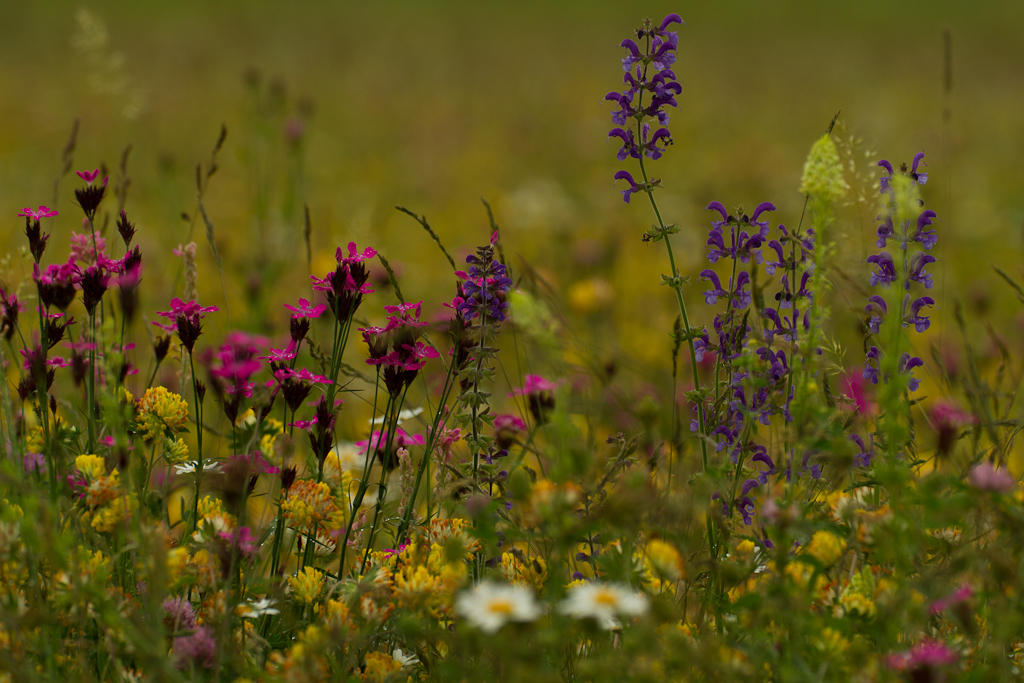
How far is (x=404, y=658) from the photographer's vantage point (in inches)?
51.7

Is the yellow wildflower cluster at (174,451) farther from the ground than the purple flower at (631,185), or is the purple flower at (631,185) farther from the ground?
the purple flower at (631,185)

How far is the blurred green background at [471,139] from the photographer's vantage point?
3.90m

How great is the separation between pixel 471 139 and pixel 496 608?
6.41 metres

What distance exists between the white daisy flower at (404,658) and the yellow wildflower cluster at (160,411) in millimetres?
507

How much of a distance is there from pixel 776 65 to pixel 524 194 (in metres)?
6.51

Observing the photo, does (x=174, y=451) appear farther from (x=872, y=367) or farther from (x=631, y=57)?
(x=872, y=367)

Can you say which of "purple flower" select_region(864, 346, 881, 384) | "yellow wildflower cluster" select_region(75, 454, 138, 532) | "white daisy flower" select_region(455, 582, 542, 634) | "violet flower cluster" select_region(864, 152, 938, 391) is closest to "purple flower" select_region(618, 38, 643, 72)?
"violet flower cluster" select_region(864, 152, 938, 391)

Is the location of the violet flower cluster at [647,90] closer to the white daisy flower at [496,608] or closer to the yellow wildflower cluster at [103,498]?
the white daisy flower at [496,608]

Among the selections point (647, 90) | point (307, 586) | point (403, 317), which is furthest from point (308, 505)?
point (647, 90)

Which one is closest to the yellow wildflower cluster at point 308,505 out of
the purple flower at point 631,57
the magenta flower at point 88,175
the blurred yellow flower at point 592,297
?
the magenta flower at point 88,175

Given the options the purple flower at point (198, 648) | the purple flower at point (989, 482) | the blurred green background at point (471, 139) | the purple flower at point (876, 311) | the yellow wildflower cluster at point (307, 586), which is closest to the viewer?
the purple flower at point (989, 482)

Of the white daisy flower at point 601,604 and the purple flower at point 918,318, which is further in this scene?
the purple flower at point 918,318

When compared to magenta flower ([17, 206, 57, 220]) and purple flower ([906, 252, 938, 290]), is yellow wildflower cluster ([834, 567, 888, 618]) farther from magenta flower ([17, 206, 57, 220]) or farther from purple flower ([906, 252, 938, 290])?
magenta flower ([17, 206, 57, 220])

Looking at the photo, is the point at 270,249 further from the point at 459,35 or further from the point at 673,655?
the point at 459,35
